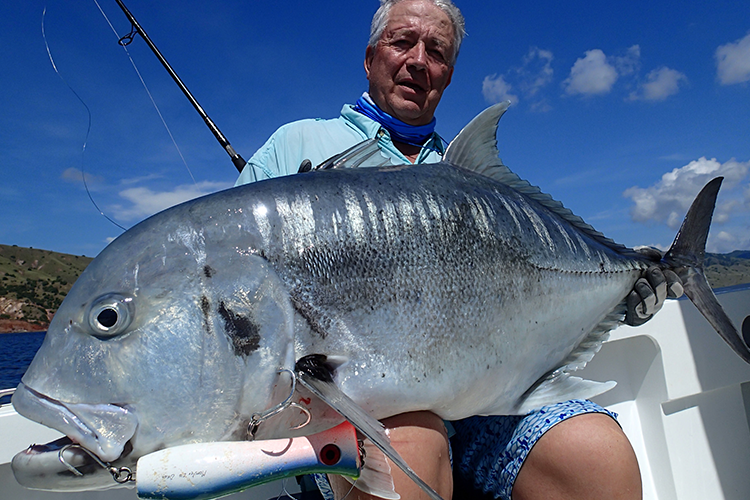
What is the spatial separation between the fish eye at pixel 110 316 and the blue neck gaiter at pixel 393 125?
1800mm

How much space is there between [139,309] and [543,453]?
4.86ft

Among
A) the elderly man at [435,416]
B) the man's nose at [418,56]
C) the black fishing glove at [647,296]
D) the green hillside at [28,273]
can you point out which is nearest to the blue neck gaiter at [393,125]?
the elderly man at [435,416]

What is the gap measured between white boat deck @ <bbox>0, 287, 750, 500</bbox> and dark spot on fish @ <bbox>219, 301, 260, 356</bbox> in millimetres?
2538

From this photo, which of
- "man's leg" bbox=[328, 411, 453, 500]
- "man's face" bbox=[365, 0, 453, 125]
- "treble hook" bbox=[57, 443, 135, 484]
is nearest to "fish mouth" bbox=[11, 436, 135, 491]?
"treble hook" bbox=[57, 443, 135, 484]

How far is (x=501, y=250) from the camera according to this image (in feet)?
5.01

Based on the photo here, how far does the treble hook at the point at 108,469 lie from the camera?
101 centimetres

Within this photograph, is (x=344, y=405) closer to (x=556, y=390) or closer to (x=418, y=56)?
(x=556, y=390)

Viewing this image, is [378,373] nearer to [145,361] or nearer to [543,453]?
[145,361]

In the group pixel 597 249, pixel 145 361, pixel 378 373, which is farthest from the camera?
pixel 597 249

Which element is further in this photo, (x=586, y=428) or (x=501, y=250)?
(x=586, y=428)

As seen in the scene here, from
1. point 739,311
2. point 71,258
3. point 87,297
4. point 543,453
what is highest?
point 71,258

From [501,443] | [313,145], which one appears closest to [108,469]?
[501,443]

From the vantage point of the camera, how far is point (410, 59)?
255 cm

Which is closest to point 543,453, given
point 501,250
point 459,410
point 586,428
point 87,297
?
point 586,428
